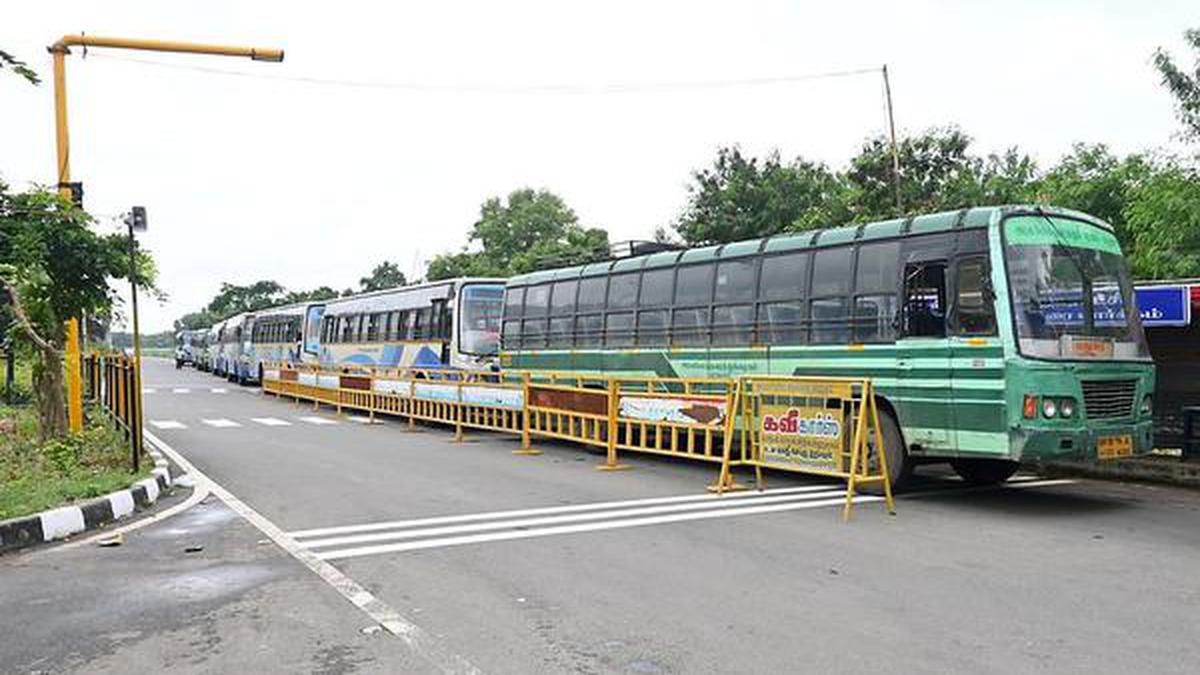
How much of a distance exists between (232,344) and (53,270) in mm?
36322

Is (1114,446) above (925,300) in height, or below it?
below

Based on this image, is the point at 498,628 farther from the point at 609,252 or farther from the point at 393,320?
the point at 393,320

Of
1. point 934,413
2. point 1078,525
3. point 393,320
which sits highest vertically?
point 393,320

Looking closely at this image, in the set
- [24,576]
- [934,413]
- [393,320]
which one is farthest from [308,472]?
[393,320]

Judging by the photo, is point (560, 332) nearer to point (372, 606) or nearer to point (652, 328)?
point (652, 328)

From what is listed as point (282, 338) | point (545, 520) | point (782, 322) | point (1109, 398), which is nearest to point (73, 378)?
point (545, 520)

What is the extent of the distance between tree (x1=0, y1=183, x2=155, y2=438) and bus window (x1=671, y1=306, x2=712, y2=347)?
24.8 ft

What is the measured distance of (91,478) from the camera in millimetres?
10430

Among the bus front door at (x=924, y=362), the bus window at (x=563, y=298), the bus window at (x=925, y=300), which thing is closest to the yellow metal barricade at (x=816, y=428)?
the bus front door at (x=924, y=362)

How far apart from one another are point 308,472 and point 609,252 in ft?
23.4

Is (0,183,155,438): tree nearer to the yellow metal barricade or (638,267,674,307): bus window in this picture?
(638,267,674,307): bus window

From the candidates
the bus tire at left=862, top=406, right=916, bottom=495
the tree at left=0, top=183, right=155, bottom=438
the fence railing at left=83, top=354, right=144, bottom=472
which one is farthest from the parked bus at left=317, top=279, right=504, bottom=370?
the bus tire at left=862, top=406, right=916, bottom=495

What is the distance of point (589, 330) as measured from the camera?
16719mm

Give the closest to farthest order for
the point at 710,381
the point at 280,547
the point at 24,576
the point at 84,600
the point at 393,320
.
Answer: the point at 84,600 < the point at 24,576 < the point at 280,547 < the point at 710,381 < the point at 393,320
